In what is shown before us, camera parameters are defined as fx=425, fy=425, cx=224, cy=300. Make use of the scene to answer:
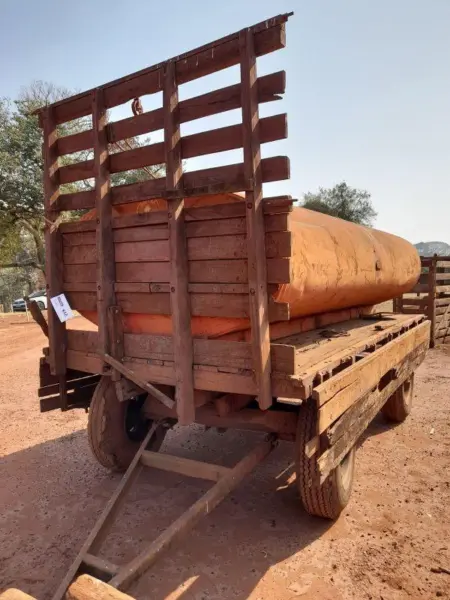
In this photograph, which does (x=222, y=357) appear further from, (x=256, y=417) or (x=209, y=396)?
(x=256, y=417)

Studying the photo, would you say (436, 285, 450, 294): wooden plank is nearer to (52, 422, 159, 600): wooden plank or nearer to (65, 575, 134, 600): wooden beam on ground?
(52, 422, 159, 600): wooden plank

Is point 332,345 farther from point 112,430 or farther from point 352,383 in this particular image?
point 112,430

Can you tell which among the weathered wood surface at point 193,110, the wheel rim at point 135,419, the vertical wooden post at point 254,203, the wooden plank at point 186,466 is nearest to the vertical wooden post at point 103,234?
the weathered wood surface at point 193,110

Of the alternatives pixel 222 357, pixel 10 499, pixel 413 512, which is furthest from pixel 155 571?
pixel 413 512

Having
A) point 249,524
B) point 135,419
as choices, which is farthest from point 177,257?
point 249,524

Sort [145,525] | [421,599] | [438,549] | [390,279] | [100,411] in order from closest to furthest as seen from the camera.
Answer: [421,599] < [438,549] < [145,525] < [100,411] < [390,279]

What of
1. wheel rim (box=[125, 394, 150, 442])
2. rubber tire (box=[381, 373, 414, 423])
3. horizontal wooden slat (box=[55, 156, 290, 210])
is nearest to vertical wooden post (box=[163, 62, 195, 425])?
horizontal wooden slat (box=[55, 156, 290, 210])

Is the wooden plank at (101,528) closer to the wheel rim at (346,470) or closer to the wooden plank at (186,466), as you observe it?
the wooden plank at (186,466)

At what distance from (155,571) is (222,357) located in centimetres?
160

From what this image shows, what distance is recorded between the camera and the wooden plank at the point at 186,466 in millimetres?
3166

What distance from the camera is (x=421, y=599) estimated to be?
8.80 feet

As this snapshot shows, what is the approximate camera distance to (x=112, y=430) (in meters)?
4.05

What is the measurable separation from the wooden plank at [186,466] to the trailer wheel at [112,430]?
1.35 feet

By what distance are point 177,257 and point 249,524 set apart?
2325 mm
